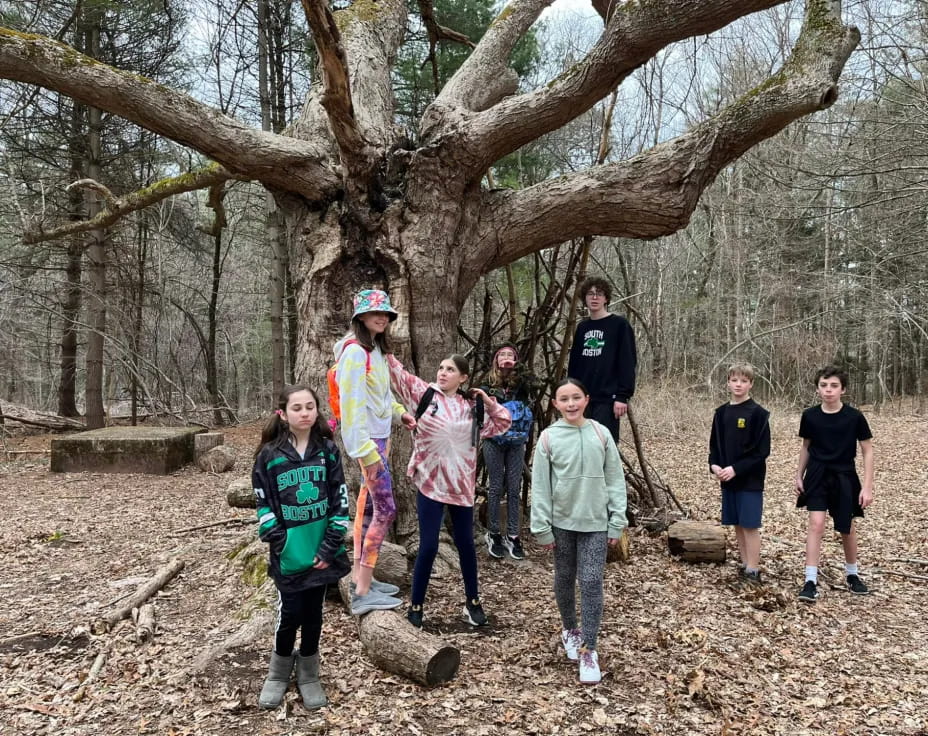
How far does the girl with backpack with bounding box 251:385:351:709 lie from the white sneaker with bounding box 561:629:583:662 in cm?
118

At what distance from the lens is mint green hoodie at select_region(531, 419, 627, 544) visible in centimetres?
296

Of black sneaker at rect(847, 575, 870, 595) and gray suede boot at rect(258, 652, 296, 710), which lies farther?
black sneaker at rect(847, 575, 870, 595)

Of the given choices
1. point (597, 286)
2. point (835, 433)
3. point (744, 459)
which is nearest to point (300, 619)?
point (597, 286)

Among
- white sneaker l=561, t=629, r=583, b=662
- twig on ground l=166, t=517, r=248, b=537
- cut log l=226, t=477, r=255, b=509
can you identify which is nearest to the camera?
white sneaker l=561, t=629, r=583, b=662

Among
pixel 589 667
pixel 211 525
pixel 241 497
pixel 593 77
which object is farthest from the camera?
pixel 241 497

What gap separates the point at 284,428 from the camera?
2779 millimetres

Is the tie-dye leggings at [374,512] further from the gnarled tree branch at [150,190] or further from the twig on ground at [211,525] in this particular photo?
the gnarled tree branch at [150,190]

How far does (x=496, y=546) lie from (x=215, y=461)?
17.7 feet

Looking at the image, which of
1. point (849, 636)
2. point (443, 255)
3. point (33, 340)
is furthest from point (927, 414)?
point (33, 340)

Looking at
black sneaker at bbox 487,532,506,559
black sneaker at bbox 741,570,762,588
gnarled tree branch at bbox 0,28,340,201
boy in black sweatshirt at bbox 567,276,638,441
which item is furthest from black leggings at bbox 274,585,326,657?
black sneaker at bbox 741,570,762,588

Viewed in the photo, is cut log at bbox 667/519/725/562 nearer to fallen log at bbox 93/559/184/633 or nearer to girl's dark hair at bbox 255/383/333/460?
girl's dark hair at bbox 255/383/333/460

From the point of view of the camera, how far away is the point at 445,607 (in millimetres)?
3611

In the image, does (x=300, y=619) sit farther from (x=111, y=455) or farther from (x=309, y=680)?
(x=111, y=455)

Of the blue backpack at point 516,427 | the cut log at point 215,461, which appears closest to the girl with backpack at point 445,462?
the blue backpack at point 516,427
